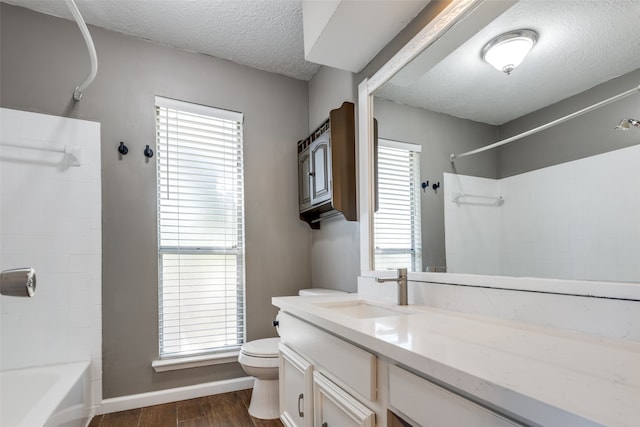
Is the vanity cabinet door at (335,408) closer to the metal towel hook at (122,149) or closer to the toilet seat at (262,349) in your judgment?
the toilet seat at (262,349)

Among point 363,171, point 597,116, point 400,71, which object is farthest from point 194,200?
point 597,116

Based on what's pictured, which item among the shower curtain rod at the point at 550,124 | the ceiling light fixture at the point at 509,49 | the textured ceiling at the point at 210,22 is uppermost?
the textured ceiling at the point at 210,22

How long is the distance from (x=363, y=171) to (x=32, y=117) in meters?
2.06

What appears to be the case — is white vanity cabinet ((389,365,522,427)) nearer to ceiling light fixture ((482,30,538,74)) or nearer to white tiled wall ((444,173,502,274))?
white tiled wall ((444,173,502,274))

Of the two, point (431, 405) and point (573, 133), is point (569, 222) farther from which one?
point (431, 405)

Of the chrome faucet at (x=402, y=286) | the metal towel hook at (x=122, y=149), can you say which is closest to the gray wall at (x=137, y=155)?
the metal towel hook at (x=122, y=149)

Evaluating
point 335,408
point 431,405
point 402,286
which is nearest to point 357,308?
point 402,286

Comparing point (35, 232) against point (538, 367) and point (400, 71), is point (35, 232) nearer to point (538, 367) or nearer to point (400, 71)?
point (400, 71)

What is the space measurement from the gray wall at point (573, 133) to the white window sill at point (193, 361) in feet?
7.17

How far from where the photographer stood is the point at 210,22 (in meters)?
2.26

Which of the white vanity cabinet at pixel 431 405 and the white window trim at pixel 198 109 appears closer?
the white vanity cabinet at pixel 431 405

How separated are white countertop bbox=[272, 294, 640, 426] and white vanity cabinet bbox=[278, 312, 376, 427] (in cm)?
10

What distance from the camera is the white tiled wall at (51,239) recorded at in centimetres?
200

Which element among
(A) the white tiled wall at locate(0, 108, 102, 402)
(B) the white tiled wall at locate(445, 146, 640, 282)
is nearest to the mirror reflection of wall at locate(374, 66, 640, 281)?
(B) the white tiled wall at locate(445, 146, 640, 282)
